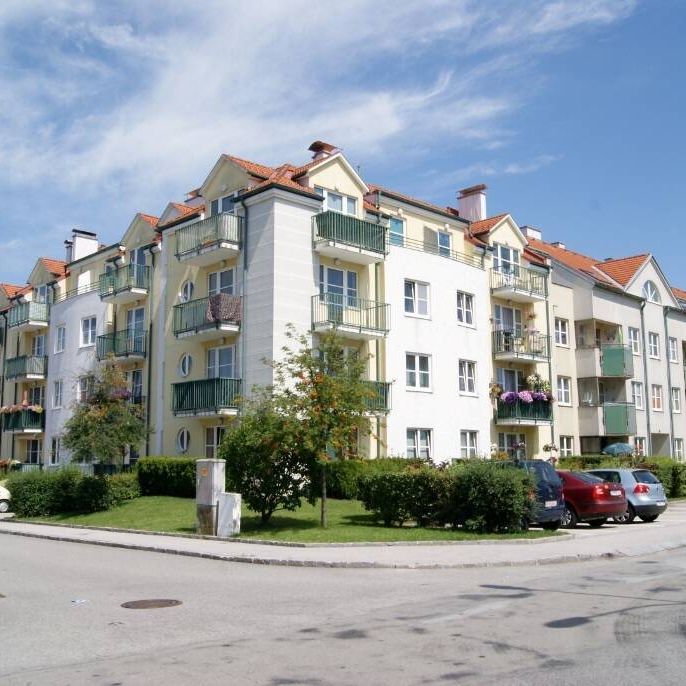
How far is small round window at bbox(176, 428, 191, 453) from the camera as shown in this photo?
31.9m

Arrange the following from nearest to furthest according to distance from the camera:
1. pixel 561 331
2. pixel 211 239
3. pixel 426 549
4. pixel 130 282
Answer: pixel 426 549 < pixel 211 239 < pixel 130 282 < pixel 561 331

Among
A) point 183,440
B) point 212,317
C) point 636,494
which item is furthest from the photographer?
point 183,440

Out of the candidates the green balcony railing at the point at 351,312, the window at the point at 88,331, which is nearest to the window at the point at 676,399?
the green balcony railing at the point at 351,312

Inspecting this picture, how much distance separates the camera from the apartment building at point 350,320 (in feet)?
98.4

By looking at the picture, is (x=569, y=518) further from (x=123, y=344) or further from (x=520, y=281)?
(x=123, y=344)

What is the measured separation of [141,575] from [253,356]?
16.0 m

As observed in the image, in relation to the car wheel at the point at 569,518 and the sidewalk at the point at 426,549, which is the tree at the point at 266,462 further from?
the car wheel at the point at 569,518

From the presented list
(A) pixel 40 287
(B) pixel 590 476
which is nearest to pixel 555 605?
(B) pixel 590 476

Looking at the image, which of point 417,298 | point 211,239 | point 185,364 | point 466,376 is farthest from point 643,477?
point 185,364

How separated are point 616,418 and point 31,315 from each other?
30.1 meters

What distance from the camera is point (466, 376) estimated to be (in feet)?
116

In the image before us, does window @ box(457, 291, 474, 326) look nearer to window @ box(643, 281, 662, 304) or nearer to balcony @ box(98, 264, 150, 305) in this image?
balcony @ box(98, 264, 150, 305)

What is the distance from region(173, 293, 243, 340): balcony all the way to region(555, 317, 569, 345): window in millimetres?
18272

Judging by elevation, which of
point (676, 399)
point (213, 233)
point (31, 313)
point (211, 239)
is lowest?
point (676, 399)
